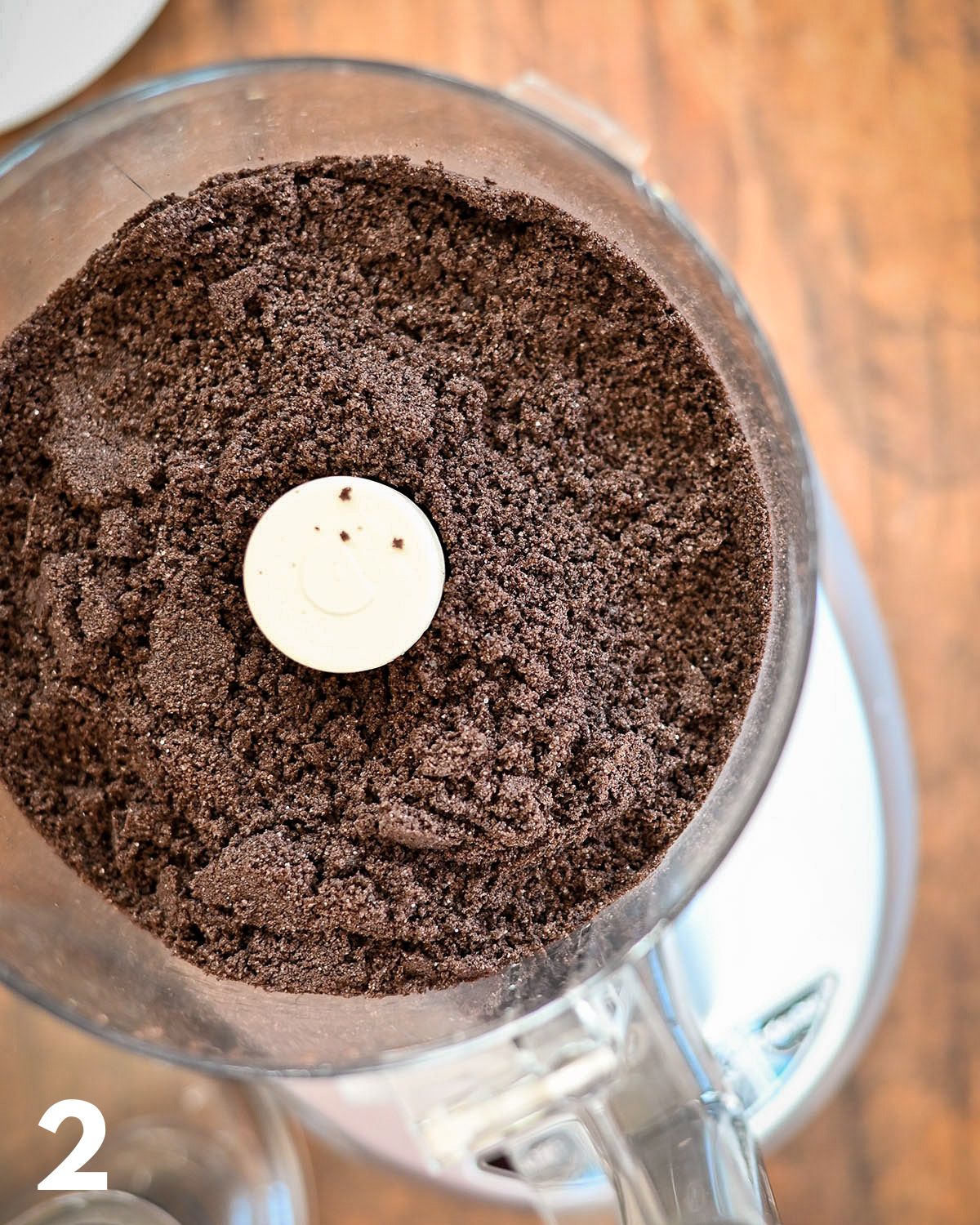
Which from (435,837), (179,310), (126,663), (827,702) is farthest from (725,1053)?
(179,310)

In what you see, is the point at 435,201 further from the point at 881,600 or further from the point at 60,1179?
the point at 60,1179

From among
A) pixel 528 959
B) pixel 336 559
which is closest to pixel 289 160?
pixel 336 559

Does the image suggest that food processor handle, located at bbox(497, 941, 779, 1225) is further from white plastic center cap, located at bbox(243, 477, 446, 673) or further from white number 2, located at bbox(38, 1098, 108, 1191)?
white number 2, located at bbox(38, 1098, 108, 1191)

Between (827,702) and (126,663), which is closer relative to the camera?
(126,663)

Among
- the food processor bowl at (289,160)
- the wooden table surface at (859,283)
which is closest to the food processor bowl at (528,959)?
the food processor bowl at (289,160)

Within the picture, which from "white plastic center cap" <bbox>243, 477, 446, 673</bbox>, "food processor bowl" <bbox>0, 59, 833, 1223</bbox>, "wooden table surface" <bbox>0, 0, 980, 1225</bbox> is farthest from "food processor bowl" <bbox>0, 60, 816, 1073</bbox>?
"wooden table surface" <bbox>0, 0, 980, 1225</bbox>

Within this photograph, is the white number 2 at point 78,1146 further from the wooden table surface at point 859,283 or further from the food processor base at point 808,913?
the food processor base at point 808,913

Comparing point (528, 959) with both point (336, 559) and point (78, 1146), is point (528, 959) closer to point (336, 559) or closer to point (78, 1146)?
point (336, 559)
